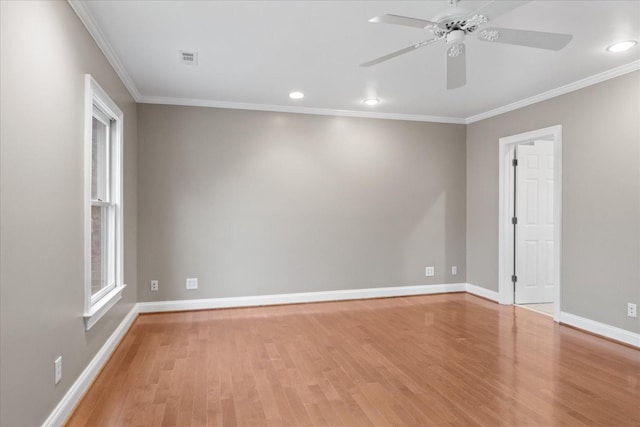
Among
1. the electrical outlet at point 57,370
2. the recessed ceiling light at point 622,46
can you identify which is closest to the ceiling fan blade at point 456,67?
the recessed ceiling light at point 622,46

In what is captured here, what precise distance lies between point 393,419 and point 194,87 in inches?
142

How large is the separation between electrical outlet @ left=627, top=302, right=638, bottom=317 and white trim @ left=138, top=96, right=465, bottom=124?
316 centimetres

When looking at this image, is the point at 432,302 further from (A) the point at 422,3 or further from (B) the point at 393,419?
(A) the point at 422,3

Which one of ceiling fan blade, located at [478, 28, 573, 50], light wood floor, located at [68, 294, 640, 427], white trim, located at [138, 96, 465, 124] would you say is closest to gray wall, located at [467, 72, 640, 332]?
light wood floor, located at [68, 294, 640, 427]

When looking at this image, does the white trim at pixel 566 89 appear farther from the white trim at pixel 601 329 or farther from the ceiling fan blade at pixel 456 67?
the white trim at pixel 601 329

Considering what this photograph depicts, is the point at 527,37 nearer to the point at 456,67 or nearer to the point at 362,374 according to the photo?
the point at 456,67

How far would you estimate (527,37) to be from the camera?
84.4 inches

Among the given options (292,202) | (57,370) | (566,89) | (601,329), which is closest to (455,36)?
(566,89)

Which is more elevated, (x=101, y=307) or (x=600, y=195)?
(x=600, y=195)

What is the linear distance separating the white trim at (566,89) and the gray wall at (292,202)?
68cm

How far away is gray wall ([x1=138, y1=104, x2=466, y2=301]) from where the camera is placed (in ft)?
15.1

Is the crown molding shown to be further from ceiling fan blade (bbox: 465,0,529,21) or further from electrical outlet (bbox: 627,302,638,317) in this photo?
electrical outlet (bbox: 627,302,638,317)

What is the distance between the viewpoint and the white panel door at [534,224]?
4.96 meters

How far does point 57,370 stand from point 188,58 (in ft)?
8.20
